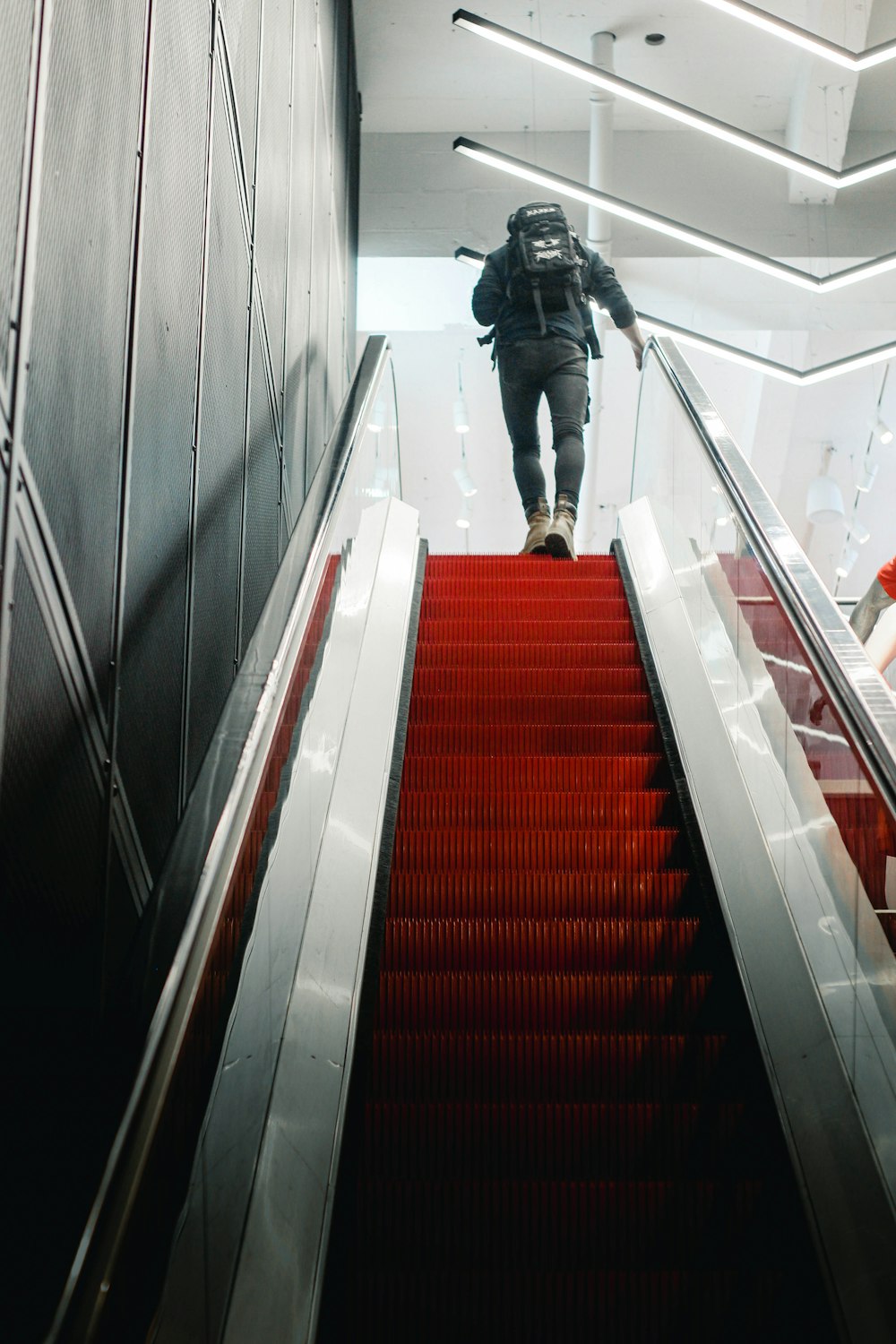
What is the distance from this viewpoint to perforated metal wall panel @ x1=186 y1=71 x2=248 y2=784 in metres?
4.40

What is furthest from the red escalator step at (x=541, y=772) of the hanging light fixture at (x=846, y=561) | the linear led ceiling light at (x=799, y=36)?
the hanging light fixture at (x=846, y=561)

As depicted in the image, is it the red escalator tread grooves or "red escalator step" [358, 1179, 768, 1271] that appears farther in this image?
"red escalator step" [358, 1179, 768, 1271]

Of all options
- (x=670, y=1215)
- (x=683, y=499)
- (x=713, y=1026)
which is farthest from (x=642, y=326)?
(x=670, y=1215)

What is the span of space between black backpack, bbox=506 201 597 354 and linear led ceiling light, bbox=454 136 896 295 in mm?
2066

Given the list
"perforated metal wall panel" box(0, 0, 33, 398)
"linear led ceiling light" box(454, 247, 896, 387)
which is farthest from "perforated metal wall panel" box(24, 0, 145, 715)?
"linear led ceiling light" box(454, 247, 896, 387)

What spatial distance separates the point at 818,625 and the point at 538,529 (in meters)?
3.48

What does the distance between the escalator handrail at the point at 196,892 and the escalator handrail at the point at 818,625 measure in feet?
4.45

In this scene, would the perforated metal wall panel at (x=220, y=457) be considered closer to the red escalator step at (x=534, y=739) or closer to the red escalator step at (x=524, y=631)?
the red escalator step at (x=534, y=739)

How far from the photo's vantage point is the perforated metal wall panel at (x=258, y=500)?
5.47 meters

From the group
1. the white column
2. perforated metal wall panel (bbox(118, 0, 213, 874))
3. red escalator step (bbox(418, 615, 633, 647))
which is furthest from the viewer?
the white column

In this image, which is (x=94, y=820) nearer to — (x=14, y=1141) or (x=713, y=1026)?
(x=14, y=1141)

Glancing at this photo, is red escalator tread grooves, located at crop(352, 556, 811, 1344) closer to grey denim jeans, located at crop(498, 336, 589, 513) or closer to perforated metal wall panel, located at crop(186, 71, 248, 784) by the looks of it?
perforated metal wall panel, located at crop(186, 71, 248, 784)

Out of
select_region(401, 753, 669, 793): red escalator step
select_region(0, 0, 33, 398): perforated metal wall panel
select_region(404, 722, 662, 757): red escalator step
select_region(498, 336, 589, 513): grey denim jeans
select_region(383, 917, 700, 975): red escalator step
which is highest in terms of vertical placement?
select_region(498, 336, 589, 513): grey denim jeans

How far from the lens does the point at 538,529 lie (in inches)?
265
